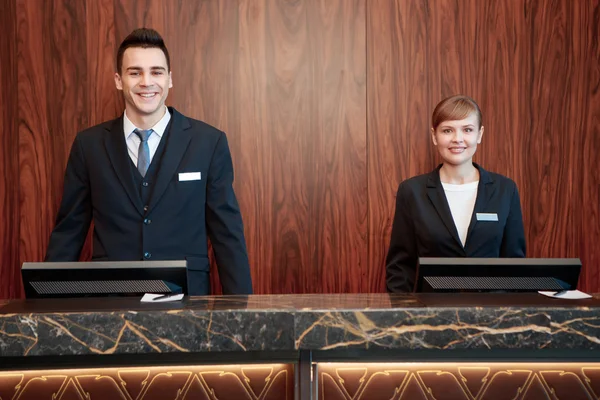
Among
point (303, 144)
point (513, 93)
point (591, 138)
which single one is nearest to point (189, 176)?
point (303, 144)

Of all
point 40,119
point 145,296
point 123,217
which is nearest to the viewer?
point 145,296

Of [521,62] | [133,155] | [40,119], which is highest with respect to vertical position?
[521,62]

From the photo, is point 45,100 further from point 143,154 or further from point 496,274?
point 496,274

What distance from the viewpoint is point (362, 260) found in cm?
362

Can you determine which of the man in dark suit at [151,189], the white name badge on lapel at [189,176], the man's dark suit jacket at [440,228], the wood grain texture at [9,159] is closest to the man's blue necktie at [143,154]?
the man in dark suit at [151,189]

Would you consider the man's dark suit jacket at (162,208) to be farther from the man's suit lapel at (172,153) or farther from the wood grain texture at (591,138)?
the wood grain texture at (591,138)

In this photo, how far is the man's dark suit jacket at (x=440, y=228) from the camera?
9.18 ft

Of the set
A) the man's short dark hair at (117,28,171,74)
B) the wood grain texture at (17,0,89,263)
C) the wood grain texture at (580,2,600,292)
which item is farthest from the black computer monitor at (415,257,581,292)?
the wood grain texture at (17,0,89,263)

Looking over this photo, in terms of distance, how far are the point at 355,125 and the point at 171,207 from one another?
125 centimetres

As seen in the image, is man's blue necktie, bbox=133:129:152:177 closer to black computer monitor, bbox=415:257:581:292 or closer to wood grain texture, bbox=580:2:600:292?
black computer monitor, bbox=415:257:581:292

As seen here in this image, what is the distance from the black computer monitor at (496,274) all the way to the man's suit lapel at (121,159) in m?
1.39

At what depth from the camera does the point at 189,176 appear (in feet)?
9.25

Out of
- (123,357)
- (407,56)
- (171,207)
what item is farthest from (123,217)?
(407,56)

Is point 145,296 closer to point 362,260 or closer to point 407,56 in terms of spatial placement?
point 362,260
